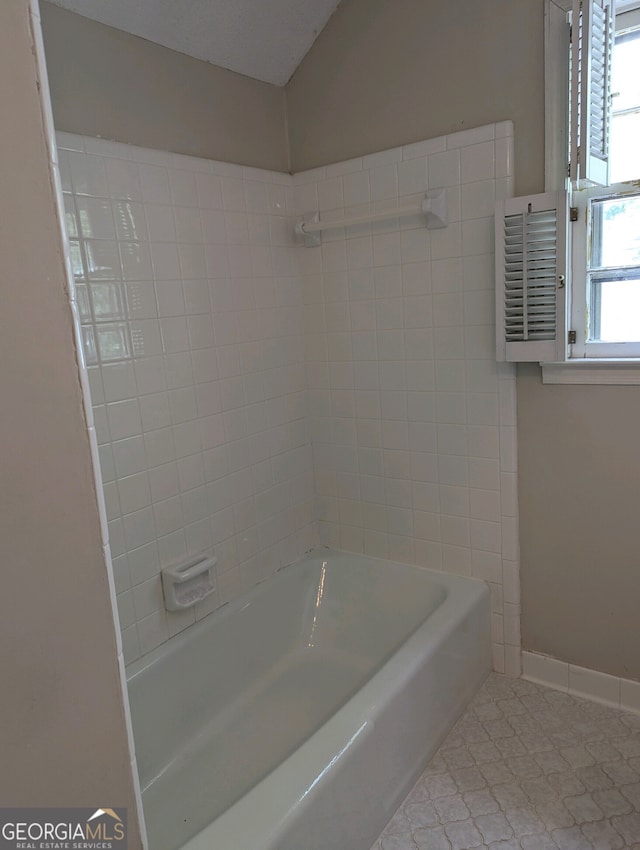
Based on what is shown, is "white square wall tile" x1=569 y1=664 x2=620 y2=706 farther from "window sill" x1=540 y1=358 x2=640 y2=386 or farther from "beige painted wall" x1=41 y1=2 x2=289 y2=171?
"beige painted wall" x1=41 y1=2 x2=289 y2=171

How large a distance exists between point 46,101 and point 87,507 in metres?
0.45

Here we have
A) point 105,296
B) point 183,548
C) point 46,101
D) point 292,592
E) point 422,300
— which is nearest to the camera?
point 46,101

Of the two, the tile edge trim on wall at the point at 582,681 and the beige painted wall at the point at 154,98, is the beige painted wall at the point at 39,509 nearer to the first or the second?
the beige painted wall at the point at 154,98

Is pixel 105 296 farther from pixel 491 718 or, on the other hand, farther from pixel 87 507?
pixel 491 718

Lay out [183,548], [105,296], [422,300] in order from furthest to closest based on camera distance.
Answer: [422,300]
[183,548]
[105,296]

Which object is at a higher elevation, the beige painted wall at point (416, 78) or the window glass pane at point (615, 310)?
the beige painted wall at point (416, 78)

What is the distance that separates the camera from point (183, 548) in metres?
1.98

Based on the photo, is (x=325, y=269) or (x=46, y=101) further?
(x=325, y=269)

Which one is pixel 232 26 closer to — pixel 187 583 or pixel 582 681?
pixel 187 583

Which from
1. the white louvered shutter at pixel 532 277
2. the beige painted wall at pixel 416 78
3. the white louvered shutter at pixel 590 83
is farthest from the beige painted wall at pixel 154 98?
the white louvered shutter at pixel 590 83

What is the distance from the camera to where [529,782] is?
1.71 meters

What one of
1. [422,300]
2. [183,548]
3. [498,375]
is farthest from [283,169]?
[183,548]

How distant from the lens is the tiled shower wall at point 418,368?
6.54ft

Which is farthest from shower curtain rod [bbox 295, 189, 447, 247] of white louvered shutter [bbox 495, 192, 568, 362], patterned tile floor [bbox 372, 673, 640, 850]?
patterned tile floor [bbox 372, 673, 640, 850]
